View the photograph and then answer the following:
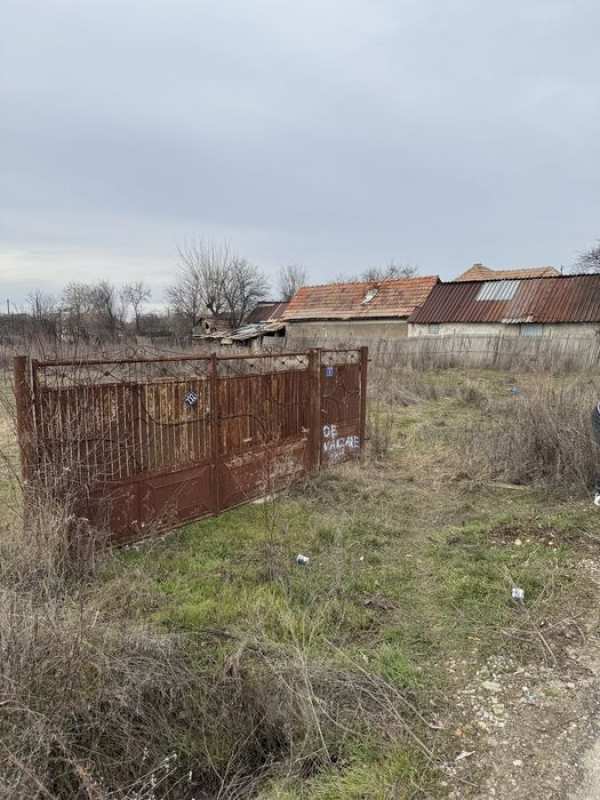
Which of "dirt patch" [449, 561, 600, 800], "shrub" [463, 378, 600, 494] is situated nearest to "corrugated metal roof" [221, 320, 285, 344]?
"shrub" [463, 378, 600, 494]

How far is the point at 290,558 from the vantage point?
4516mm

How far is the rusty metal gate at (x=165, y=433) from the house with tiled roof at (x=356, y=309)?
18.7 meters

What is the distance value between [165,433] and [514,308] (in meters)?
23.2

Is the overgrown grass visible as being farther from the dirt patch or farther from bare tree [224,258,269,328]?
bare tree [224,258,269,328]

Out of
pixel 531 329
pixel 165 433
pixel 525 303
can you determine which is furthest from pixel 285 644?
pixel 525 303

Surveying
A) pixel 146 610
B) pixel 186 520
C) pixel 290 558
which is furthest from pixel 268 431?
pixel 146 610

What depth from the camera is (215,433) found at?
5.38 meters

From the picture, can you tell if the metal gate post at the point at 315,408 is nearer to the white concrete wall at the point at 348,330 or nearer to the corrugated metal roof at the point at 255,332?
the white concrete wall at the point at 348,330

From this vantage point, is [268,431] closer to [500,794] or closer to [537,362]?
[500,794]

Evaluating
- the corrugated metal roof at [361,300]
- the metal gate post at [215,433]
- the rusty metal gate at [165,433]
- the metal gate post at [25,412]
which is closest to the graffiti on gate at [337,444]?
the rusty metal gate at [165,433]

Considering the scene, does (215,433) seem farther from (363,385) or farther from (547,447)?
(547,447)

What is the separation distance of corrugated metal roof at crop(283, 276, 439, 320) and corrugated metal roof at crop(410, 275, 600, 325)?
0.94 meters

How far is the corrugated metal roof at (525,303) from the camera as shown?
22.8 meters

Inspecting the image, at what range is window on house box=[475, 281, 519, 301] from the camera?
2511 centimetres
